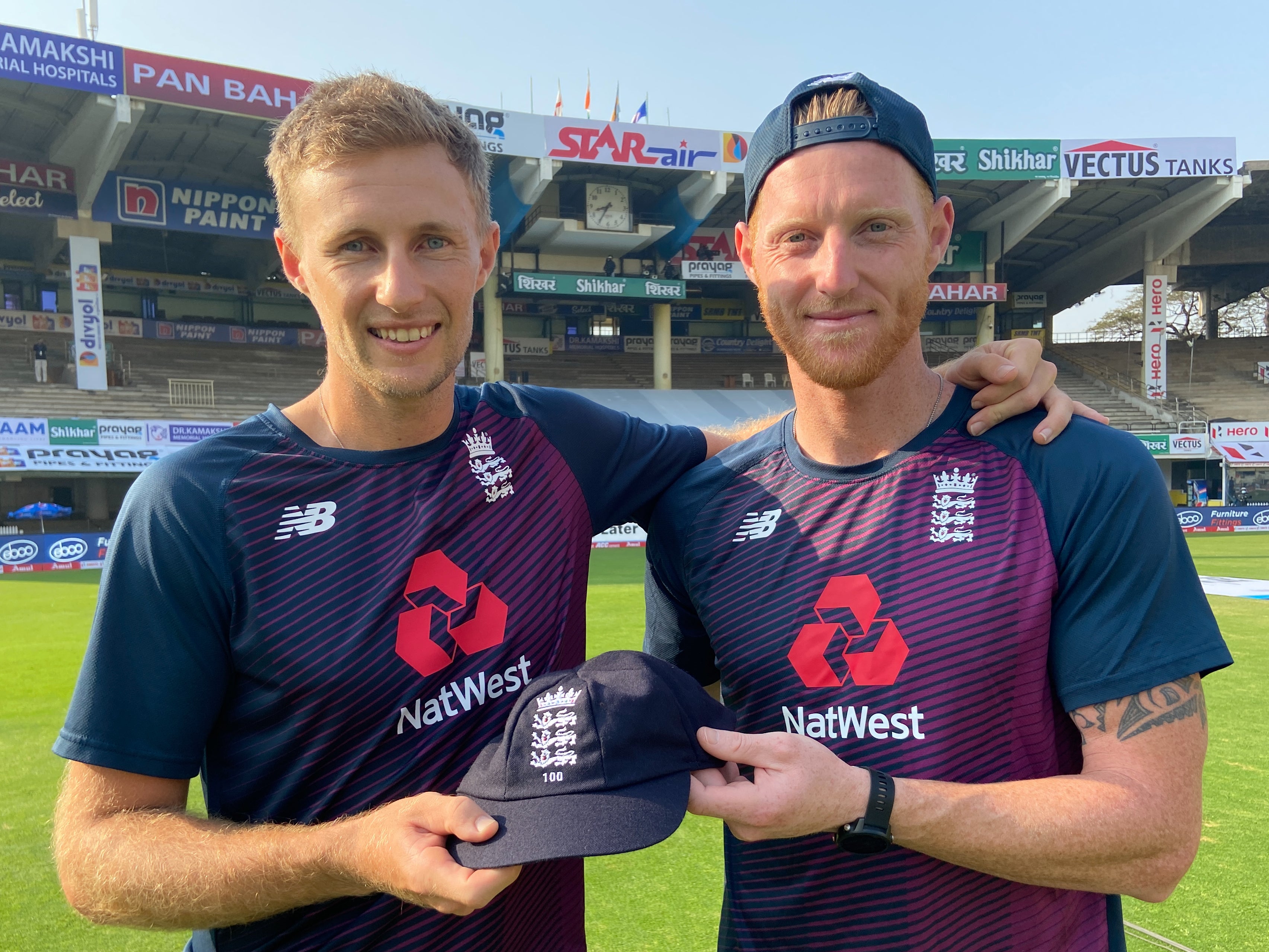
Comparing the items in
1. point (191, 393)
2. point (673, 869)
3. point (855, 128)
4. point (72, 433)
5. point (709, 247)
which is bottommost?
A: point (673, 869)

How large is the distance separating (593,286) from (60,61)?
1688 centimetres

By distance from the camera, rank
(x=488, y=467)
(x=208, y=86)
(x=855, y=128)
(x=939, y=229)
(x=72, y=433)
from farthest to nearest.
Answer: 1. (x=72, y=433)
2. (x=208, y=86)
3. (x=488, y=467)
4. (x=939, y=229)
5. (x=855, y=128)

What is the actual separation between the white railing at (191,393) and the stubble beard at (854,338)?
2927cm

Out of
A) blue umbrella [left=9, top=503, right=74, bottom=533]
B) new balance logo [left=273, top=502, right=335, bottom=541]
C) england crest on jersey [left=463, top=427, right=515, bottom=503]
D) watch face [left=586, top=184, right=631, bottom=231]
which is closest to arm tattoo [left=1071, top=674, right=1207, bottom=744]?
england crest on jersey [left=463, top=427, right=515, bottom=503]

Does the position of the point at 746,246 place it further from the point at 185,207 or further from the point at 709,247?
the point at 709,247

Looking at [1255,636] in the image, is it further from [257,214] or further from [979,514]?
[257,214]

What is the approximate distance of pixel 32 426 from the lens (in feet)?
74.8

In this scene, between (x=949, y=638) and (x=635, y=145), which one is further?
(x=635, y=145)

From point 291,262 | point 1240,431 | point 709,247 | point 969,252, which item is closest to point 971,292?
point 969,252

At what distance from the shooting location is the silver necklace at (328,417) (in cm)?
217

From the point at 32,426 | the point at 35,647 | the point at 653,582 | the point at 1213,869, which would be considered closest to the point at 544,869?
the point at 653,582

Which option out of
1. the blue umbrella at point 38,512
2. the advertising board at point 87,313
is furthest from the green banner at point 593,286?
the blue umbrella at point 38,512

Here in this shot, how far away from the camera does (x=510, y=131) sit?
1059 inches

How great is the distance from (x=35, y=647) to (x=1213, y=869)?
11.4 m
